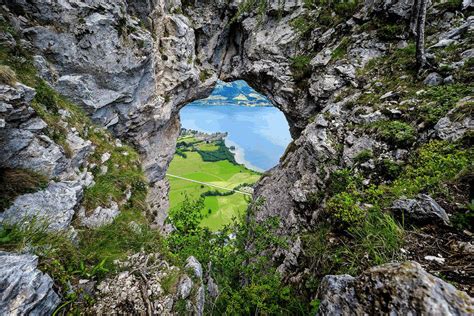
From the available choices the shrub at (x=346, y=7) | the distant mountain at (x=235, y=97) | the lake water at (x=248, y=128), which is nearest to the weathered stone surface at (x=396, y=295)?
the shrub at (x=346, y=7)

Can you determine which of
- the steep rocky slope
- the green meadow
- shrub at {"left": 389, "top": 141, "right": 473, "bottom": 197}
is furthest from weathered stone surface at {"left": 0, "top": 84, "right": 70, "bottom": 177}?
the green meadow

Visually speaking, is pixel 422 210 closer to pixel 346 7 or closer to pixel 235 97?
pixel 346 7

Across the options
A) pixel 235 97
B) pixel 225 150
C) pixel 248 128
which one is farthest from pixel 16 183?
pixel 235 97

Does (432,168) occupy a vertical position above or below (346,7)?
below

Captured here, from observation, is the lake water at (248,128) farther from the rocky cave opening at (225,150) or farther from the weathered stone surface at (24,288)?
the weathered stone surface at (24,288)

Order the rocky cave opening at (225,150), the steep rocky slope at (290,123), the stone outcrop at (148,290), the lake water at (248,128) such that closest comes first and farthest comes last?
the stone outcrop at (148,290) < the steep rocky slope at (290,123) < the rocky cave opening at (225,150) < the lake water at (248,128)

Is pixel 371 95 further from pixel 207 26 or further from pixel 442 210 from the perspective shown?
pixel 207 26

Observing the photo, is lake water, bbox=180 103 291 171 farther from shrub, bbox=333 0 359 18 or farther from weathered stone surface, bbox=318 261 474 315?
weathered stone surface, bbox=318 261 474 315
